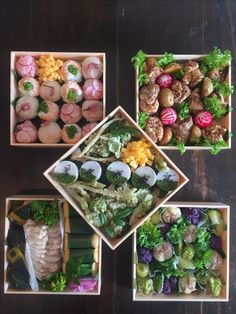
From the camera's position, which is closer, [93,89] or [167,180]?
[167,180]

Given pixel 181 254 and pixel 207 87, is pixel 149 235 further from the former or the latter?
pixel 207 87

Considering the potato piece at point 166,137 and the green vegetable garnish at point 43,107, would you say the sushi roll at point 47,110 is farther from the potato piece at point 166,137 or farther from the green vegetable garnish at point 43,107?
the potato piece at point 166,137

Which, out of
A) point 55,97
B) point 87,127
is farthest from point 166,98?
point 55,97

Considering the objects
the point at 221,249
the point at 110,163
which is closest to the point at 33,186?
the point at 110,163

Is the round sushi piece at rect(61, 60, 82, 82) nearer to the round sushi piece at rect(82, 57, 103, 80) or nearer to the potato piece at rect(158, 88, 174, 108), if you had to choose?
the round sushi piece at rect(82, 57, 103, 80)

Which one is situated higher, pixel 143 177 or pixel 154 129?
pixel 154 129

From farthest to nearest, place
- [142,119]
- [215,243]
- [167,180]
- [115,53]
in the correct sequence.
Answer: [115,53] → [215,243] → [142,119] → [167,180]

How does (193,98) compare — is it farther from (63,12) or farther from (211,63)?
(63,12)
